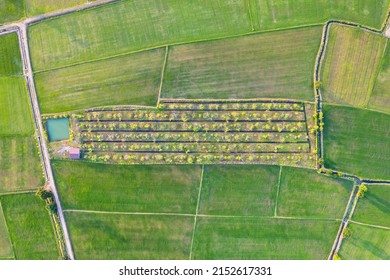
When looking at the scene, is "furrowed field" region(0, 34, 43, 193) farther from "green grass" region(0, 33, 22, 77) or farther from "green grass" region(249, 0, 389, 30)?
"green grass" region(249, 0, 389, 30)

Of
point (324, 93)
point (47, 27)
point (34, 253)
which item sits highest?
point (47, 27)

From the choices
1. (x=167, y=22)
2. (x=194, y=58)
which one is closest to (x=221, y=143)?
(x=194, y=58)

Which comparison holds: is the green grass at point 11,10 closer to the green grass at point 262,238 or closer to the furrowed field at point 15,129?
the furrowed field at point 15,129

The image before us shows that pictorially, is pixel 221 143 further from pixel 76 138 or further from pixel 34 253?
pixel 34 253

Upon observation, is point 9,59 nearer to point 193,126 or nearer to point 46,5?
point 46,5

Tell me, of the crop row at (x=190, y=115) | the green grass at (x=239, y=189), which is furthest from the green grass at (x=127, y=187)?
the crop row at (x=190, y=115)

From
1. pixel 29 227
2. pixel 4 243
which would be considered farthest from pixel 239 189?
pixel 4 243
